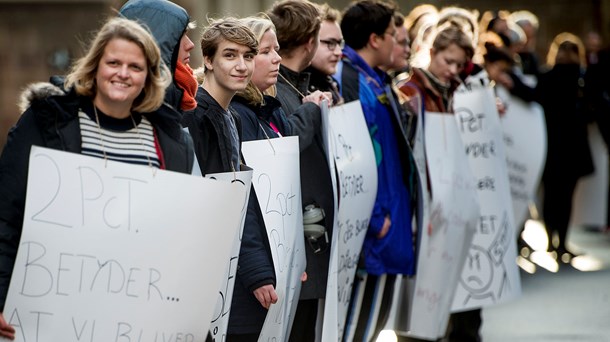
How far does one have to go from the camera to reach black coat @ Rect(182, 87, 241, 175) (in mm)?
5828

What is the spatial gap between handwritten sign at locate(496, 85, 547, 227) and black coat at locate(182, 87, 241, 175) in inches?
292

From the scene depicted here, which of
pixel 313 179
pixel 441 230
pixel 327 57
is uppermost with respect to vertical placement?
pixel 327 57

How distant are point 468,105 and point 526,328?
62.2 inches

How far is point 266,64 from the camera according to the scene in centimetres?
646

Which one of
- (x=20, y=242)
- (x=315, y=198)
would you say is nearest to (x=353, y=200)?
(x=315, y=198)

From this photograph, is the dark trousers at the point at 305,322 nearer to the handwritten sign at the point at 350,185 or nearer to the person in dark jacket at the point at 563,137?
the handwritten sign at the point at 350,185

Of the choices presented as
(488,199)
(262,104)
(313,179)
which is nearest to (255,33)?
(262,104)

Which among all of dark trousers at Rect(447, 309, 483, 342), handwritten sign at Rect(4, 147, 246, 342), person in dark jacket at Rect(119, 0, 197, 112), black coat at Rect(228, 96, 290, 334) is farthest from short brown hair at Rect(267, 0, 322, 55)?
dark trousers at Rect(447, 309, 483, 342)

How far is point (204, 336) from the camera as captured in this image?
5.27 meters

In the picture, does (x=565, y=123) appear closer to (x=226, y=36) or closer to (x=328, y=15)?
(x=328, y=15)

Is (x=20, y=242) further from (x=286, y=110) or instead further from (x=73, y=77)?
(x=286, y=110)

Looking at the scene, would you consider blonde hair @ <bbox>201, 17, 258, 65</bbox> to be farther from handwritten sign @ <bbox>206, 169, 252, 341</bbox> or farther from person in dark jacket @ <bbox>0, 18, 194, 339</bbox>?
person in dark jacket @ <bbox>0, 18, 194, 339</bbox>

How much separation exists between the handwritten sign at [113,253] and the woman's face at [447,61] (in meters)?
4.36

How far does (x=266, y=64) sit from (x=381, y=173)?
188 centimetres
